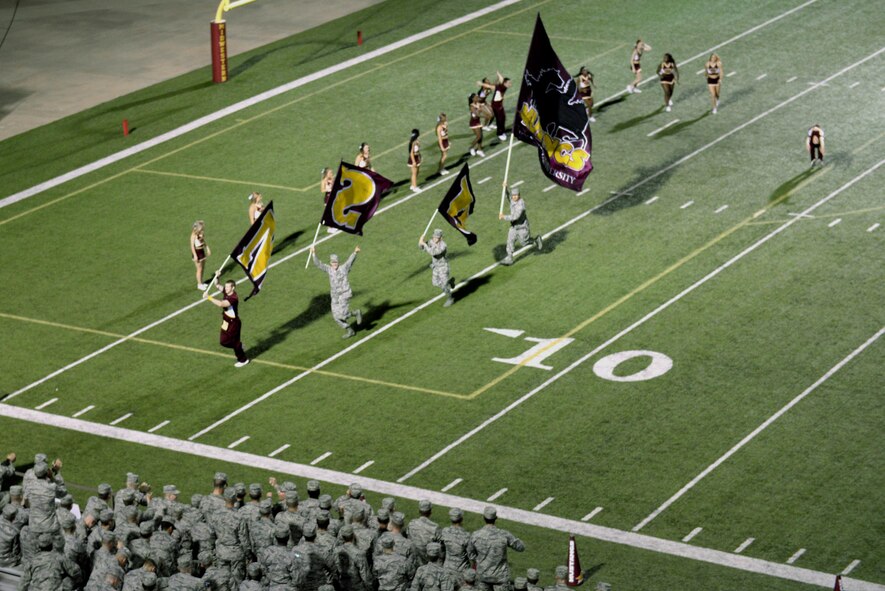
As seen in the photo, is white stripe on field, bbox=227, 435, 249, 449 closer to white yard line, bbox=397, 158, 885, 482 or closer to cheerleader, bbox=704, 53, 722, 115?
white yard line, bbox=397, 158, 885, 482

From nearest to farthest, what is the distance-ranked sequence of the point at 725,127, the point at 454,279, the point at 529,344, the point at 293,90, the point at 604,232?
1. the point at 529,344
2. the point at 454,279
3. the point at 604,232
4. the point at 725,127
5. the point at 293,90

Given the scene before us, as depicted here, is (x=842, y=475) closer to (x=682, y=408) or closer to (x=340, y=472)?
(x=682, y=408)

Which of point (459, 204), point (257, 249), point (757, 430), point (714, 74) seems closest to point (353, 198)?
point (459, 204)

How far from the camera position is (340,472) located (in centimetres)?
3216

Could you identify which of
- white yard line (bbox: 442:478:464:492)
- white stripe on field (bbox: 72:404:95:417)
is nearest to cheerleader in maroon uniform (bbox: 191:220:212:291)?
white stripe on field (bbox: 72:404:95:417)

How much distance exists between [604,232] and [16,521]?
1878cm

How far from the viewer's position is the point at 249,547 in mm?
26234

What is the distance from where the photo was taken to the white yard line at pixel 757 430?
30.3m

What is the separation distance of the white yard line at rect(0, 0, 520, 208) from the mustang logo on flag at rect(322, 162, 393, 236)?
1256cm

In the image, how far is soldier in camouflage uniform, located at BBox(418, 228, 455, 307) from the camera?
3797 centimetres

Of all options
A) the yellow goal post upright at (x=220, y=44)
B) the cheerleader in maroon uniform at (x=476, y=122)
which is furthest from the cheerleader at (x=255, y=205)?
the yellow goal post upright at (x=220, y=44)

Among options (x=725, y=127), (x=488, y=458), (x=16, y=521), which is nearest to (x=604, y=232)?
(x=725, y=127)

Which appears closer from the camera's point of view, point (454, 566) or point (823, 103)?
point (454, 566)

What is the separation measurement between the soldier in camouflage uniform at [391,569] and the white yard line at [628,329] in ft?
21.4
